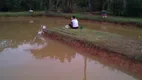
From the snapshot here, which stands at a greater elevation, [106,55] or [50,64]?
[106,55]

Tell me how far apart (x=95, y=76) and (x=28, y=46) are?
227 inches

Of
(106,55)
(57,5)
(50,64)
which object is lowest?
(50,64)

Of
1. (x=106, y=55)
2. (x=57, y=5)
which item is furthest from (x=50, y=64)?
(x=57, y=5)

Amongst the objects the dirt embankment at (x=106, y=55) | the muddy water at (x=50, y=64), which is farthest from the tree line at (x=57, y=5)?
the muddy water at (x=50, y=64)

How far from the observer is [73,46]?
1110cm

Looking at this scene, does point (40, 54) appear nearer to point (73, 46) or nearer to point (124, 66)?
point (73, 46)

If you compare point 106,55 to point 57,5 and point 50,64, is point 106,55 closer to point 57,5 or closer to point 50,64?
point 50,64

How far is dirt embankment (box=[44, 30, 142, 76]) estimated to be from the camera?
295 inches

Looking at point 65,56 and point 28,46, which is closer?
point 65,56

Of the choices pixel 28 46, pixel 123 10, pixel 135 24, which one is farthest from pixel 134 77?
pixel 123 10

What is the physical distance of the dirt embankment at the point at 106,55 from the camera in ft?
24.6

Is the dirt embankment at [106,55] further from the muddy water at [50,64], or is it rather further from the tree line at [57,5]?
the tree line at [57,5]

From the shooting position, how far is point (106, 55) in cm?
891

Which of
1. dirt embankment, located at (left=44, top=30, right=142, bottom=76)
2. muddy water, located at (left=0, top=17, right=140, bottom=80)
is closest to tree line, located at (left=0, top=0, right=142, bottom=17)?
dirt embankment, located at (left=44, top=30, right=142, bottom=76)
